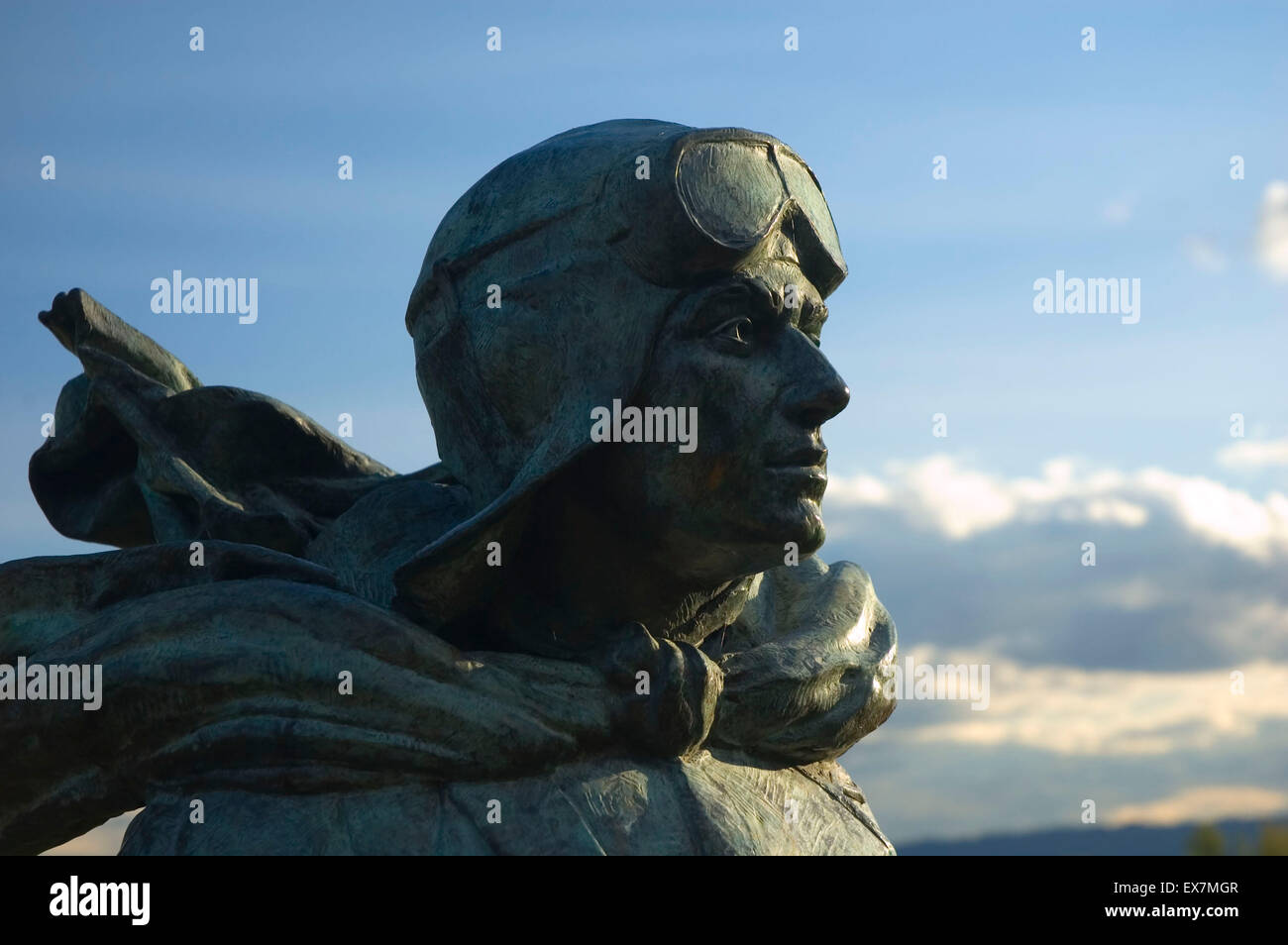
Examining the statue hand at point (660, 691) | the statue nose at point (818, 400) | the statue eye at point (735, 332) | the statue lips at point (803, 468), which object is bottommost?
the statue hand at point (660, 691)

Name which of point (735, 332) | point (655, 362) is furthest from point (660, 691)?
point (735, 332)

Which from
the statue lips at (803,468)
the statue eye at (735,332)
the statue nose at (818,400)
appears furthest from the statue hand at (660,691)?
the statue eye at (735,332)

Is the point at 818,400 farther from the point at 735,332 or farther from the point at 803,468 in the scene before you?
the point at 735,332

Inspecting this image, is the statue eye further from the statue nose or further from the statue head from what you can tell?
the statue nose

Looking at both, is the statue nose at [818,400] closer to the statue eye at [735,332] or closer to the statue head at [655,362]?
the statue head at [655,362]

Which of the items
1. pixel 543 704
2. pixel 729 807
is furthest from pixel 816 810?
pixel 543 704

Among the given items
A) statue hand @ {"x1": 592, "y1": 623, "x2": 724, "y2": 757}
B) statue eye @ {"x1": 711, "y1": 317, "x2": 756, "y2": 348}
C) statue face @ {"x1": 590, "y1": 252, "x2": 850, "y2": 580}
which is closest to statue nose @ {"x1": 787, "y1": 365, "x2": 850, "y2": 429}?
statue face @ {"x1": 590, "y1": 252, "x2": 850, "y2": 580}

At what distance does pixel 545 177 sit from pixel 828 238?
3.18ft

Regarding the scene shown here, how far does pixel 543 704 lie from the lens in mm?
6227

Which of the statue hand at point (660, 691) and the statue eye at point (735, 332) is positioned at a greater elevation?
the statue eye at point (735, 332)

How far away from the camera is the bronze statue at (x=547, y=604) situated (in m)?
6.12

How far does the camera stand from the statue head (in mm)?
6246

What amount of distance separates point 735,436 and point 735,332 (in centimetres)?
33
